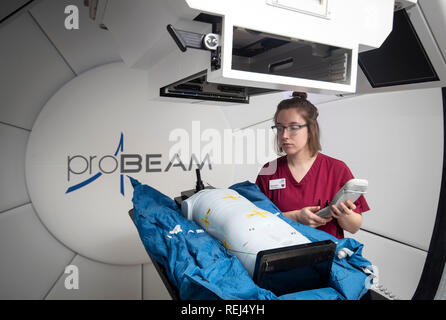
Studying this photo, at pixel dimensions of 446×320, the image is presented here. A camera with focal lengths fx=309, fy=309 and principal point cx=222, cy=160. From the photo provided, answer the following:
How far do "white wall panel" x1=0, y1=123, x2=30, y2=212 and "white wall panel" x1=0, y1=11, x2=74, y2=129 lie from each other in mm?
81

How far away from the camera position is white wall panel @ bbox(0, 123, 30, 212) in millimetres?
2113

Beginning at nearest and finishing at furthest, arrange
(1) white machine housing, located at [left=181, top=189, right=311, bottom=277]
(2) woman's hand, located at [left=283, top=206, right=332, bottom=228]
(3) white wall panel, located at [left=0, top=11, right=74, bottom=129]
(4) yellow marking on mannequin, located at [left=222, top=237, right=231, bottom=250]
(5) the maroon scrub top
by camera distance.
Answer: (1) white machine housing, located at [left=181, top=189, right=311, bottom=277], (4) yellow marking on mannequin, located at [left=222, top=237, right=231, bottom=250], (2) woman's hand, located at [left=283, top=206, right=332, bottom=228], (5) the maroon scrub top, (3) white wall panel, located at [left=0, top=11, right=74, bottom=129]

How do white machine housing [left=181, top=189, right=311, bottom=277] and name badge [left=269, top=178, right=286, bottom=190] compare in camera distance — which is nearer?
white machine housing [left=181, top=189, right=311, bottom=277]

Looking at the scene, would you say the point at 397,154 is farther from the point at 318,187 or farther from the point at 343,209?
the point at 343,209

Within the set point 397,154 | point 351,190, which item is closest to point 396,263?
point 397,154

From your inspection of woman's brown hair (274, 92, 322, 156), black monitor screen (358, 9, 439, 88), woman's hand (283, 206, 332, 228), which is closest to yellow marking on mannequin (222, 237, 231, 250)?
woman's hand (283, 206, 332, 228)

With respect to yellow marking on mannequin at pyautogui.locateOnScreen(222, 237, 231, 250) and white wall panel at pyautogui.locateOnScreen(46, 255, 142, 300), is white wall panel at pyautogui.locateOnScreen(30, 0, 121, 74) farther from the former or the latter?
yellow marking on mannequin at pyautogui.locateOnScreen(222, 237, 231, 250)

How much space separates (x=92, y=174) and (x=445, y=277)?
101 inches

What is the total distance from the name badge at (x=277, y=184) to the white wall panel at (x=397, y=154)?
91cm

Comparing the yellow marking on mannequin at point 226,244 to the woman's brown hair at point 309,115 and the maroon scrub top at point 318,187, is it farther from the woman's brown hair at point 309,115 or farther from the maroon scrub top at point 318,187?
the woman's brown hair at point 309,115

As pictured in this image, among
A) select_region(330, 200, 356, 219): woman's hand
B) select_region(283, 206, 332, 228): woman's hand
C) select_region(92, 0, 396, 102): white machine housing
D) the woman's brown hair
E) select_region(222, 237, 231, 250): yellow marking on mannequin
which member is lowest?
select_region(222, 237, 231, 250): yellow marking on mannequin

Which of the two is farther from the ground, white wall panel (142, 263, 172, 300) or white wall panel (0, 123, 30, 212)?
white wall panel (0, 123, 30, 212)

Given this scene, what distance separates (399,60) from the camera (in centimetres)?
152

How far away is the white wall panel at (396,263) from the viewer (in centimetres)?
218
